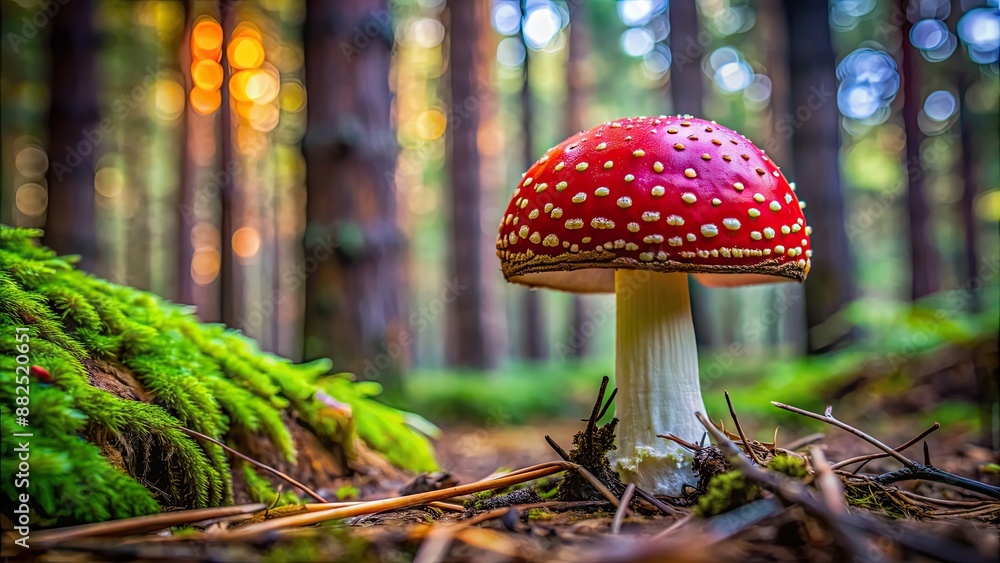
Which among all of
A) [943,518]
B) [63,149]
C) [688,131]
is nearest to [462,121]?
[63,149]

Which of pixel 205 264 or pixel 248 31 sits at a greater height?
pixel 248 31

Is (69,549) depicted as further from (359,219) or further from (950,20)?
(950,20)

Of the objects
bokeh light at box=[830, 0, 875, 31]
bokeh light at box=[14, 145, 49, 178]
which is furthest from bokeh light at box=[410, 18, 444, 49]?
bokeh light at box=[14, 145, 49, 178]

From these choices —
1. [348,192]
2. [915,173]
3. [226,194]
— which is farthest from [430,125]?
[348,192]

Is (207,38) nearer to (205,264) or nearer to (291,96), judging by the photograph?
(291,96)

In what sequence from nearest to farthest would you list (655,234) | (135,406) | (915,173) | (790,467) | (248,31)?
(790,467) < (135,406) < (655,234) < (915,173) < (248,31)
